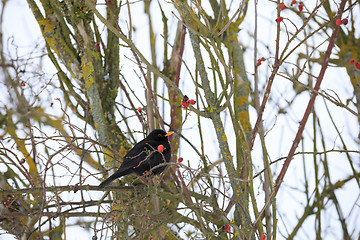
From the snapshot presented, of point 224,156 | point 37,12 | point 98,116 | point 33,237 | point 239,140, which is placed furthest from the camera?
point 33,237

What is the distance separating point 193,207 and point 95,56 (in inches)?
59.6

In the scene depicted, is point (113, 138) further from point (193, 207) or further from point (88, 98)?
point (193, 207)

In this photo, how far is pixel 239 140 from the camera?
1.96m

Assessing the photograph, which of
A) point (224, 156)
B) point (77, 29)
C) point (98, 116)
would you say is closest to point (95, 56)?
point (77, 29)

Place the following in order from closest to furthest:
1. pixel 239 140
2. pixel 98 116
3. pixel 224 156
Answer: pixel 239 140 → pixel 224 156 → pixel 98 116

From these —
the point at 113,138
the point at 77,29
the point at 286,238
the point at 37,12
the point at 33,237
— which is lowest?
the point at 286,238

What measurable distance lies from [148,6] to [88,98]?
996 mm

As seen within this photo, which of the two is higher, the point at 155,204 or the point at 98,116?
the point at 98,116

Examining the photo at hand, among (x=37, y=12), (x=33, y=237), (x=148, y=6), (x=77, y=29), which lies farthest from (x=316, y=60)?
(x=33, y=237)

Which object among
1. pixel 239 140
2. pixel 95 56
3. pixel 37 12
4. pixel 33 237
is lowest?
pixel 239 140

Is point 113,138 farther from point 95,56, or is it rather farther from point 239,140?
point 239,140

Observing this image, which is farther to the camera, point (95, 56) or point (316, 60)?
point (316, 60)

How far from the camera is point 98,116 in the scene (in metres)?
2.82

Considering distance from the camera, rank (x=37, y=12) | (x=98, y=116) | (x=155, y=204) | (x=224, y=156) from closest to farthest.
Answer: (x=224, y=156), (x=155, y=204), (x=98, y=116), (x=37, y=12)
